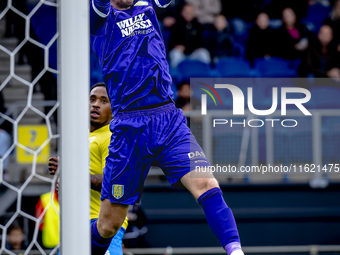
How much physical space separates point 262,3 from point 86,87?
8.73 feet

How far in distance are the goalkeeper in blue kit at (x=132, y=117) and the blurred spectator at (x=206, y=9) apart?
1.59 m

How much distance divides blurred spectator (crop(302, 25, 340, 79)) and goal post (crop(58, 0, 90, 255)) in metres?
2.04

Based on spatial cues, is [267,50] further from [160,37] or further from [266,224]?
[160,37]

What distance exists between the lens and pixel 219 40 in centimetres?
304

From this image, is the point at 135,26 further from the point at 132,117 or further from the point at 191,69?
the point at 191,69

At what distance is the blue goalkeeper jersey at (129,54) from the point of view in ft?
5.00

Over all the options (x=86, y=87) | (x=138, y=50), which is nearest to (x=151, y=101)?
(x=138, y=50)

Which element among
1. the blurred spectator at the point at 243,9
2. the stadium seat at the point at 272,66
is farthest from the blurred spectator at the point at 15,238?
the blurred spectator at the point at 243,9

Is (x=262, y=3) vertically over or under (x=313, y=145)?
over

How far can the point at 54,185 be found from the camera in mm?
1655

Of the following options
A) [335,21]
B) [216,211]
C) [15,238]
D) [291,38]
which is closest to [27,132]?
[15,238]

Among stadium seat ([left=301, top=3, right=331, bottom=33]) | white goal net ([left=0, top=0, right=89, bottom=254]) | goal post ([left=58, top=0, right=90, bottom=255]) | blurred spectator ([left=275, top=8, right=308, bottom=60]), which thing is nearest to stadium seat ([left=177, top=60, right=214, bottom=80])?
blurred spectator ([left=275, top=8, right=308, bottom=60])

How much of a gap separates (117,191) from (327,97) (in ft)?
4.45

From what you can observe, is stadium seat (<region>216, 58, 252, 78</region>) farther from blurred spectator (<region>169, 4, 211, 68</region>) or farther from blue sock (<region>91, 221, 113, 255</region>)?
blue sock (<region>91, 221, 113, 255</region>)
